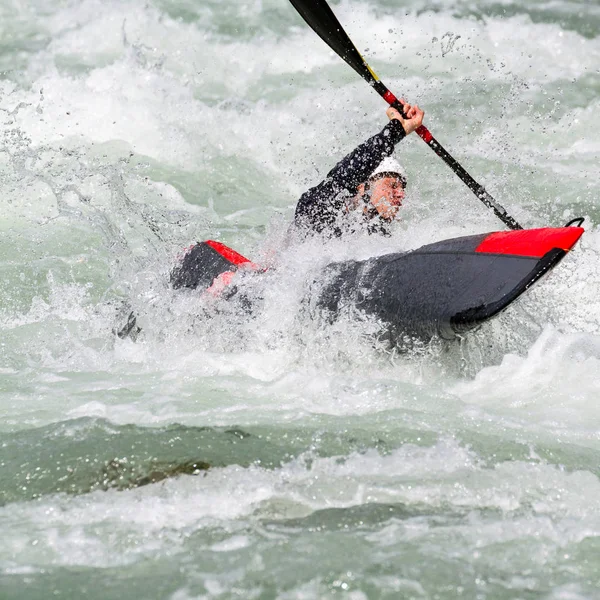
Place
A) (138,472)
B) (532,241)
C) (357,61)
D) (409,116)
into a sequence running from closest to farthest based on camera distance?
(138,472)
(532,241)
(409,116)
(357,61)

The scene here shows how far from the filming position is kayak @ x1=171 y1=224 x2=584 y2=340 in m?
3.24

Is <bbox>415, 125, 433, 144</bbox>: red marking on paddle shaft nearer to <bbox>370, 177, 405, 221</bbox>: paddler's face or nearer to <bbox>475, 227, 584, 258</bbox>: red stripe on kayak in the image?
<bbox>370, 177, 405, 221</bbox>: paddler's face

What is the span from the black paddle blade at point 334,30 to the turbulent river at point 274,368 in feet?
3.09

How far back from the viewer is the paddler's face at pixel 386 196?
460cm

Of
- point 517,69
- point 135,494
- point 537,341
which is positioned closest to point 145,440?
point 135,494

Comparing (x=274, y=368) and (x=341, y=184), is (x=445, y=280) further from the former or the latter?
(x=341, y=184)

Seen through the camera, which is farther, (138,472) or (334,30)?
(334,30)

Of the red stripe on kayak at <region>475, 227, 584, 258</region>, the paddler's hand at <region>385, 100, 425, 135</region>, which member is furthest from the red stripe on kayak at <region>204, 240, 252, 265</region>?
the red stripe on kayak at <region>475, 227, 584, 258</region>

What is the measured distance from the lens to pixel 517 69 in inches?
368

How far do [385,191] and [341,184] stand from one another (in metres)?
0.38

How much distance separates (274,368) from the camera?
12.7ft

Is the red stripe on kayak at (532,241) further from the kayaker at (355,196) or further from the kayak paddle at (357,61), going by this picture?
the kayak paddle at (357,61)

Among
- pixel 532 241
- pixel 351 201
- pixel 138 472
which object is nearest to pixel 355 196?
pixel 351 201

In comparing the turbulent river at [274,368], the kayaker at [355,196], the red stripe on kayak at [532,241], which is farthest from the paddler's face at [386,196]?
the red stripe on kayak at [532,241]
